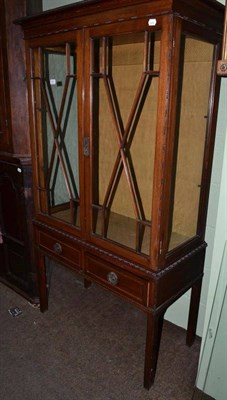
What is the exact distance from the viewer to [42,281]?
6.58 ft

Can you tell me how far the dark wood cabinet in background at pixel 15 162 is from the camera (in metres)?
1.74

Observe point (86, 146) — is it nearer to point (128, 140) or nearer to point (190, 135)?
point (128, 140)

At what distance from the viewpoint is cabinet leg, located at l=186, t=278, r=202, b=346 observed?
5.65 feet

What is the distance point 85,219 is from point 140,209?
269mm

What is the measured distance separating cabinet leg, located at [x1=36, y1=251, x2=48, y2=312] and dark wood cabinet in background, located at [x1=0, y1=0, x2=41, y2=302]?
0.34ft

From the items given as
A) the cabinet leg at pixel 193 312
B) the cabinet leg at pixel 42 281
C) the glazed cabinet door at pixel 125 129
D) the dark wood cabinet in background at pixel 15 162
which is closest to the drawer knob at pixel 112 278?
the glazed cabinet door at pixel 125 129

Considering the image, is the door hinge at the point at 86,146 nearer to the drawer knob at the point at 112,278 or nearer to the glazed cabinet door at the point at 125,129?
the glazed cabinet door at the point at 125,129

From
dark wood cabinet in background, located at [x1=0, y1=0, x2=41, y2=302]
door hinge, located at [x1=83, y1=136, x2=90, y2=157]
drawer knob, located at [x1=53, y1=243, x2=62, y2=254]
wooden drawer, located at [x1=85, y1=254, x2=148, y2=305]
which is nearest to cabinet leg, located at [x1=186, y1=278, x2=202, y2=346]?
wooden drawer, located at [x1=85, y1=254, x2=148, y2=305]

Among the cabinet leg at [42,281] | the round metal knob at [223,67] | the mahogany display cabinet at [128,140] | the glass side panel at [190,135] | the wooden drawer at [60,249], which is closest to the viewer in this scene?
the round metal knob at [223,67]

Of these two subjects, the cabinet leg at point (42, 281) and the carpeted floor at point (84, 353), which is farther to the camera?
the cabinet leg at point (42, 281)

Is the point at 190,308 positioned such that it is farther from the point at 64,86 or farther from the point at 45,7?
the point at 45,7

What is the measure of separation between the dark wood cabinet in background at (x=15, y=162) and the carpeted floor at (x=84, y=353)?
0.23 meters

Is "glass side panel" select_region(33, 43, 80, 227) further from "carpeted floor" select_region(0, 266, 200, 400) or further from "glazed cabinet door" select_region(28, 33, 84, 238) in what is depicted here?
"carpeted floor" select_region(0, 266, 200, 400)

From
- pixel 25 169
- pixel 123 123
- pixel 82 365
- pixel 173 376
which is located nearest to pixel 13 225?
pixel 25 169
